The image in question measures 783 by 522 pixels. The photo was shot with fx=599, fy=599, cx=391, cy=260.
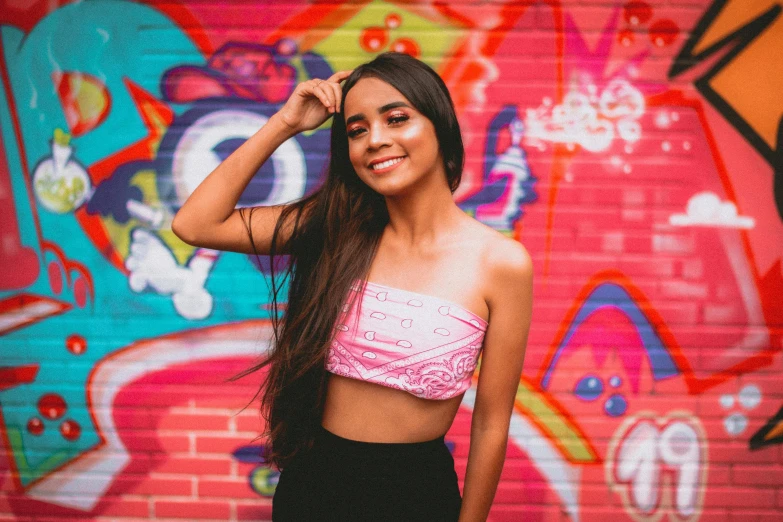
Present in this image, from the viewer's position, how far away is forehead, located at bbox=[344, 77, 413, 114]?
1.51 metres

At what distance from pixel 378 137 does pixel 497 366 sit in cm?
67

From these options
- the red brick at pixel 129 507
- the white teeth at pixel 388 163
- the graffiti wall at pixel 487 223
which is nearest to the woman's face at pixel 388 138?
the white teeth at pixel 388 163

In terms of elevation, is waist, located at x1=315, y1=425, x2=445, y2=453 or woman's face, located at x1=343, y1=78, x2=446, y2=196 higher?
woman's face, located at x1=343, y1=78, x2=446, y2=196

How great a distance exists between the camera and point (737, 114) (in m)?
2.78

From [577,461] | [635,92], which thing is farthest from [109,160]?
[577,461]

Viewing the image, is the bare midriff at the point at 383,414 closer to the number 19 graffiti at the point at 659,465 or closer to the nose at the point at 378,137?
the nose at the point at 378,137

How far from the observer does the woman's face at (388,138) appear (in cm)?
151

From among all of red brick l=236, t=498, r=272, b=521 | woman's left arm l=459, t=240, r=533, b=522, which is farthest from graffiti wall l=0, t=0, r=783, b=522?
woman's left arm l=459, t=240, r=533, b=522

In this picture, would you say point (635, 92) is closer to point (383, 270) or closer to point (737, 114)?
point (737, 114)

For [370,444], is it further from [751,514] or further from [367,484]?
[751,514]

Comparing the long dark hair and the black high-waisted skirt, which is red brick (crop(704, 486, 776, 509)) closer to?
the black high-waisted skirt

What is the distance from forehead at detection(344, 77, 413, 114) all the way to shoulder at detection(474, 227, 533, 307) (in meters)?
0.45

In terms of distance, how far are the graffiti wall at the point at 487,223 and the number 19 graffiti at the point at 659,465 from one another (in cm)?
1

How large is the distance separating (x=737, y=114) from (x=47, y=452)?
148 inches
